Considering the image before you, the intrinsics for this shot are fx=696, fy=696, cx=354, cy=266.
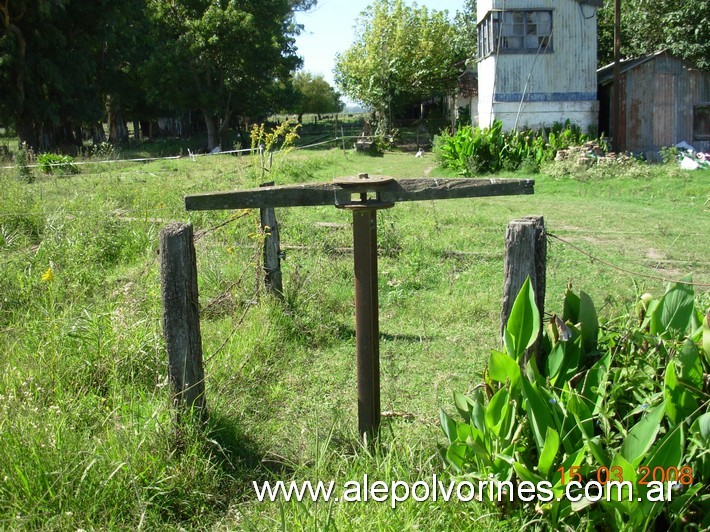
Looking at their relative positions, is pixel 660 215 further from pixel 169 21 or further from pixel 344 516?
pixel 169 21

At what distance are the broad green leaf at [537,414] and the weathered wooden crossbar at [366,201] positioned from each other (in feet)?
3.14

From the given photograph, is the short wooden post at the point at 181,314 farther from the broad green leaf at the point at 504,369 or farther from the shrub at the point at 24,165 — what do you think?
the shrub at the point at 24,165

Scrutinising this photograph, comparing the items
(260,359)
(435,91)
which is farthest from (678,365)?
(435,91)

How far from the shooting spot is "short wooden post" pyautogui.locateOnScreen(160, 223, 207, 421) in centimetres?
348

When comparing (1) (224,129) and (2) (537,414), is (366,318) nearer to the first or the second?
(2) (537,414)

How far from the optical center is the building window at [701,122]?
21469 millimetres

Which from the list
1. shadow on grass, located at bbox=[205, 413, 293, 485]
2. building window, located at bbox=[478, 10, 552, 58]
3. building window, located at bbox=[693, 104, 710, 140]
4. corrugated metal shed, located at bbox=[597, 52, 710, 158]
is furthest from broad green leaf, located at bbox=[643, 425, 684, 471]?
building window, located at bbox=[693, 104, 710, 140]

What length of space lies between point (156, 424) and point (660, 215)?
403 inches

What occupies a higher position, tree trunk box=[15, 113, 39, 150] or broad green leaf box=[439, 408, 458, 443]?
tree trunk box=[15, 113, 39, 150]

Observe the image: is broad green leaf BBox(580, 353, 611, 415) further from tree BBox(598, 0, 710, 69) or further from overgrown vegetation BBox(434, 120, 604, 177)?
tree BBox(598, 0, 710, 69)

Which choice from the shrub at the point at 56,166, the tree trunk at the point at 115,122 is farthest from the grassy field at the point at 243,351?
the tree trunk at the point at 115,122

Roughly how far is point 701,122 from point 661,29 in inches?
303

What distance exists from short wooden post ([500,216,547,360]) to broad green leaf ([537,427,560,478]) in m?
A: 0.59

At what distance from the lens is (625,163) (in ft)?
56.6
